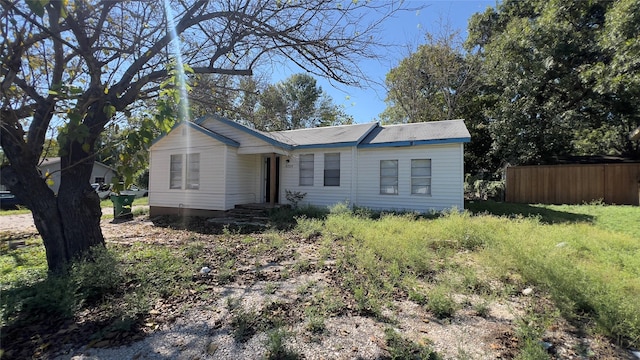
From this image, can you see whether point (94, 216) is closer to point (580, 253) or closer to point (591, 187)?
point (580, 253)

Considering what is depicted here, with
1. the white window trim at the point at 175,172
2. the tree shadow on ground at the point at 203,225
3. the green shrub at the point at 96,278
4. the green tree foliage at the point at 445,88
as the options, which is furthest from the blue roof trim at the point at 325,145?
the green tree foliage at the point at 445,88

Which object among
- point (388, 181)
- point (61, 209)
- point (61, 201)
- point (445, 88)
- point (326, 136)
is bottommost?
point (61, 209)

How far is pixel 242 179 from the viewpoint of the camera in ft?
40.4

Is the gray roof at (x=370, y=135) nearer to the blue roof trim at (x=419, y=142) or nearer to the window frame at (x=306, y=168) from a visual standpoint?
the blue roof trim at (x=419, y=142)

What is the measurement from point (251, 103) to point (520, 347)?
5670mm

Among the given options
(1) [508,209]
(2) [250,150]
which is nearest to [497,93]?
(1) [508,209]

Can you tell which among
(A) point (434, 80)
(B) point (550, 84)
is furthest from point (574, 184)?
(A) point (434, 80)

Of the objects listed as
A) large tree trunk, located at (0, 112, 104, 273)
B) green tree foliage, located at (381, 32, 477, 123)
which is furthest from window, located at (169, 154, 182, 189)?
green tree foliage, located at (381, 32, 477, 123)

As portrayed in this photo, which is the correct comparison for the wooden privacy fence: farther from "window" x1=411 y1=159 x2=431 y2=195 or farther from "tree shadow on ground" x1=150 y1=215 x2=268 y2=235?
"tree shadow on ground" x1=150 y1=215 x2=268 y2=235

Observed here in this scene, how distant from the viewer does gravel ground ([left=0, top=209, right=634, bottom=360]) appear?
106 inches

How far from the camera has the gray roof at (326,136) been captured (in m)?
11.9

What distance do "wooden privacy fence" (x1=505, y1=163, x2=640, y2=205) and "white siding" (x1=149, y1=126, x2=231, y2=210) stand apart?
43.6 ft

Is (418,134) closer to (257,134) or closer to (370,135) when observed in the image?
(370,135)

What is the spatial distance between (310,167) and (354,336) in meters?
9.83
